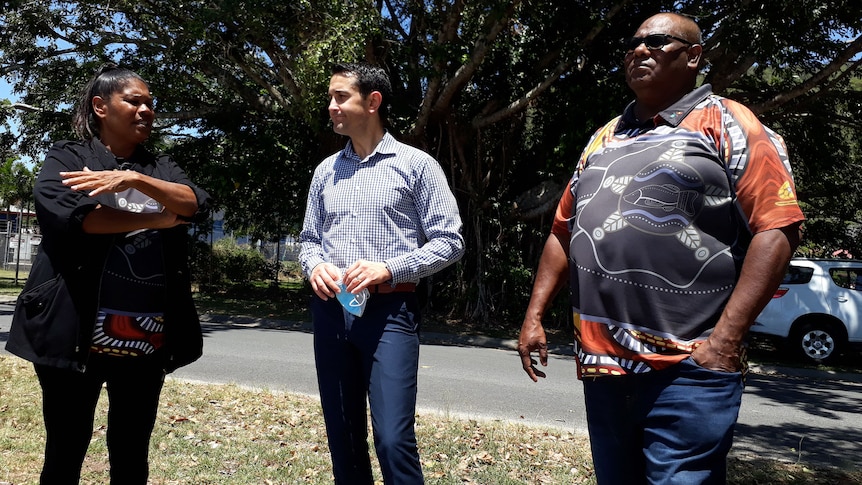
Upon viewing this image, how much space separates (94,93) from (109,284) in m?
0.74

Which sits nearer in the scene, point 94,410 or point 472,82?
point 94,410

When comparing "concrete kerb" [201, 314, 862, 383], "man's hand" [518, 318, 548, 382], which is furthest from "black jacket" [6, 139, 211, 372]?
"concrete kerb" [201, 314, 862, 383]

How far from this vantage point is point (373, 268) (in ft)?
→ 8.27

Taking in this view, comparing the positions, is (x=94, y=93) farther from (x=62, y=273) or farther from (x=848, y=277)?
(x=848, y=277)

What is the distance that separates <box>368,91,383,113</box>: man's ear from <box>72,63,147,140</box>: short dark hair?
2.84ft

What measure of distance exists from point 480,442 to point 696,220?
3.02 metres

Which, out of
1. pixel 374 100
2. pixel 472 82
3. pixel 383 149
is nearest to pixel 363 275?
pixel 383 149

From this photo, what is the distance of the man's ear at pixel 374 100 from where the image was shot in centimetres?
282

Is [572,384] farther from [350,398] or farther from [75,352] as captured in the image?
[75,352]

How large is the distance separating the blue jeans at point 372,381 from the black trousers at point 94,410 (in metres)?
0.67

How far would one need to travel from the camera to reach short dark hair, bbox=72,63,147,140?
2.70 meters

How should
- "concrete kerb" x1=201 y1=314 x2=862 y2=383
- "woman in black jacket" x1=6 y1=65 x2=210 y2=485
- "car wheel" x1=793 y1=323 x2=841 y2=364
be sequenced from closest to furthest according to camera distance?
"woman in black jacket" x1=6 y1=65 x2=210 y2=485 → "concrete kerb" x1=201 y1=314 x2=862 y2=383 → "car wheel" x1=793 y1=323 x2=841 y2=364

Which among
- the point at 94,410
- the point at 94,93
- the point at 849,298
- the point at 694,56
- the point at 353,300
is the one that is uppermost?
the point at 694,56

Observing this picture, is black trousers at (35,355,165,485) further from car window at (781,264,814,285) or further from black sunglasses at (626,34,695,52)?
car window at (781,264,814,285)
